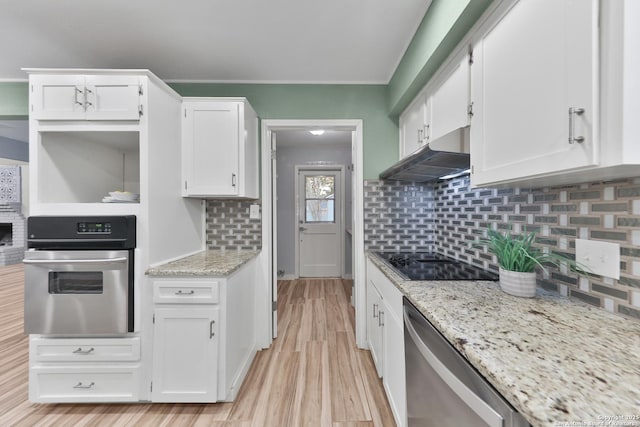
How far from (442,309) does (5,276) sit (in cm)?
679

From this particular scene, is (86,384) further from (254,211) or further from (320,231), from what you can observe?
(320,231)

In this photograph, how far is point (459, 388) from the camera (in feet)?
2.27

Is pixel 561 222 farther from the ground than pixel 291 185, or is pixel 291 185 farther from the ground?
pixel 291 185

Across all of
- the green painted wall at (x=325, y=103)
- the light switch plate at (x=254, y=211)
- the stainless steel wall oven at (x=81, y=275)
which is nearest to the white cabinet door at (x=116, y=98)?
the stainless steel wall oven at (x=81, y=275)

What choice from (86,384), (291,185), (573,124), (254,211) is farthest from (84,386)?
(291,185)

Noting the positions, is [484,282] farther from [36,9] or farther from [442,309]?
[36,9]

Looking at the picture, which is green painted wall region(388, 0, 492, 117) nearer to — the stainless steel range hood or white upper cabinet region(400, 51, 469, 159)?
white upper cabinet region(400, 51, 469, 159)

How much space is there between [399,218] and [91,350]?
2.38 m

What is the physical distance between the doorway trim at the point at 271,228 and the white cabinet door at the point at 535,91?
4.05 ft

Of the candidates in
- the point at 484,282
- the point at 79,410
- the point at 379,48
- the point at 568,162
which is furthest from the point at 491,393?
the point at 79,410

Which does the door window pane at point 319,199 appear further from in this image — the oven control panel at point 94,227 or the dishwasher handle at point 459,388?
the dishwasher handle at point 459,388

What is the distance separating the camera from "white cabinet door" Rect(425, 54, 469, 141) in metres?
1.25

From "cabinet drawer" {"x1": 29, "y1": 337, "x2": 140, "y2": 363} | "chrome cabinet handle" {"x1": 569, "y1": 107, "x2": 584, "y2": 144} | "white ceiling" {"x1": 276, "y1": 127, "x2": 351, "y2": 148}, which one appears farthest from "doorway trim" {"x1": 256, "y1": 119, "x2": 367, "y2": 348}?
"chrome cabinet handle" {"x1": 569, "y1": 107, "x2": 584, "y2": 144}

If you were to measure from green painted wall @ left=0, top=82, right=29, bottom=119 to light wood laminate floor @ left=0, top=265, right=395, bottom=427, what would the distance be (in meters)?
2.08
